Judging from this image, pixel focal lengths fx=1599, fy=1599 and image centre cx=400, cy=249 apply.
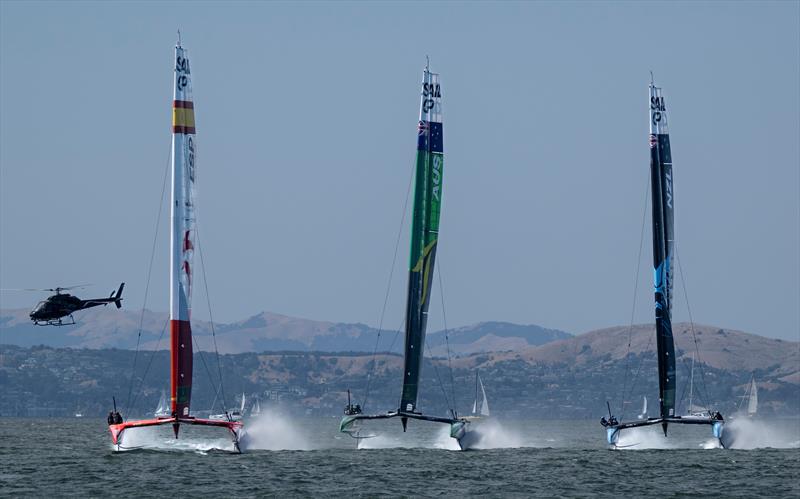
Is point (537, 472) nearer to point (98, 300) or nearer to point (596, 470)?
point (596, 470)

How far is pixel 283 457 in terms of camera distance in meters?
77.0

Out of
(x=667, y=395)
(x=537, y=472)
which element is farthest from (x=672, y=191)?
(x=537, y=472)

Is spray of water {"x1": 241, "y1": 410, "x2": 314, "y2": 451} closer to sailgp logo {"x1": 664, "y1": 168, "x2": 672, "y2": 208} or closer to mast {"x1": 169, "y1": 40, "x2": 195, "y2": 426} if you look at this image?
mast {"x1": 169, "y1": 40, "x2": 195, "y2": 426}

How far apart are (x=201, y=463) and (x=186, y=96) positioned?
16.5 meters

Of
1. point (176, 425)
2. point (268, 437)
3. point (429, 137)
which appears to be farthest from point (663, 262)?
point (176, 425)

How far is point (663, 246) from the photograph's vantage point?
85.0 metres

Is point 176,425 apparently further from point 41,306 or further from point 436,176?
point 436,176

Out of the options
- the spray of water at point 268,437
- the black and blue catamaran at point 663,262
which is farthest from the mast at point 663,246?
the spray of water at point 268,437

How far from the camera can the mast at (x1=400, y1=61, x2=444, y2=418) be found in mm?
79375

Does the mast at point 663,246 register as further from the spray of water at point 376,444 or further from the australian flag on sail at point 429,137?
the spray of water at point 376,444

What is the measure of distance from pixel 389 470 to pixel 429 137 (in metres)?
19.4

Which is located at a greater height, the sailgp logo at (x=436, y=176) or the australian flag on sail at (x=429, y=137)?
the australian flag on sail at (x=429, y=137)

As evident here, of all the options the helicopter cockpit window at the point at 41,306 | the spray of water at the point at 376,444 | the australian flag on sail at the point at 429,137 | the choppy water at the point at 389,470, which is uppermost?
the australian flag on sail at the point at 429,137

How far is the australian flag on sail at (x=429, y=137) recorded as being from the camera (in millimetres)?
80500
